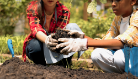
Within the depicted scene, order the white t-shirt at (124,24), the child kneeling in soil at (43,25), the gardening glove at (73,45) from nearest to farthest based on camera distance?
the gardening glove at (73,45) < the white t-shirt at (124,24) < the child kneeling in soil at (43,25)

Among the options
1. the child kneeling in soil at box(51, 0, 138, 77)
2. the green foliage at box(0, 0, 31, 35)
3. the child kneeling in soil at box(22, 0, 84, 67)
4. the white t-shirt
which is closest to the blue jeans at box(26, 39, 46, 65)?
the child kneeling in soil at box(22, 0, 84, 67)

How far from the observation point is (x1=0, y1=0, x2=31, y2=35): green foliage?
13.0ft

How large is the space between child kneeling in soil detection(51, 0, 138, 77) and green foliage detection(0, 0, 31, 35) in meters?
3.04

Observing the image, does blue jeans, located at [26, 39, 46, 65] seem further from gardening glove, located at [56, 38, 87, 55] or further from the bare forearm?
the bare forearm

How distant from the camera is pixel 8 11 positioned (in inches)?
163

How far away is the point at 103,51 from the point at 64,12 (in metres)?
0.93

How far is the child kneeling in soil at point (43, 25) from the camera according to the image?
1.95 metres

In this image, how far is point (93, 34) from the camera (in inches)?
148

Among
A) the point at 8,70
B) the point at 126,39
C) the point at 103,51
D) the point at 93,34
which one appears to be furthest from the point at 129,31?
the point at 93,34

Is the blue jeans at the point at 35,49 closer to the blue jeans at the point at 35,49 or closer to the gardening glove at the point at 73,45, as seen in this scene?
the blue jeans at the point at 35,49

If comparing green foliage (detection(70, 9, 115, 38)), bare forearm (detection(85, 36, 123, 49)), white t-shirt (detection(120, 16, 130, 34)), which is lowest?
green foliage (detection(70, 9, 115, 38))

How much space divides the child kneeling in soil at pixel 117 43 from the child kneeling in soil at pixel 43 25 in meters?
0.50

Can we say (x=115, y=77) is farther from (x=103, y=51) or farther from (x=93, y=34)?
(x=93, y=34)

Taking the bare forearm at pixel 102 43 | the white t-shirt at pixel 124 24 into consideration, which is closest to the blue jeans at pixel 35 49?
the bare forearm at pixel 102 43
